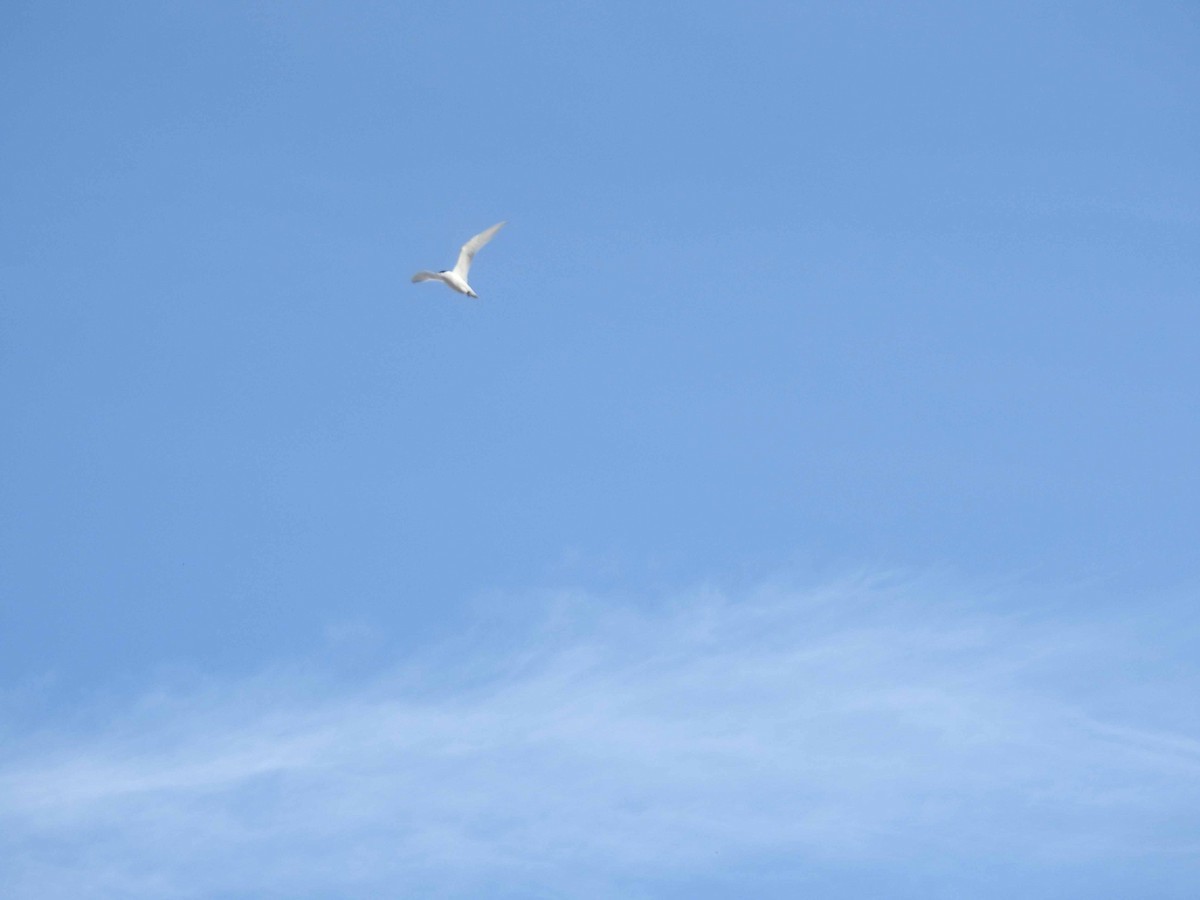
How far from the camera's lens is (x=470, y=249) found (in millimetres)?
31547

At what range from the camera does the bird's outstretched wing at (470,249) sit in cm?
3100

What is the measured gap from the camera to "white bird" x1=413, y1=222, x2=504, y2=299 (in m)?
30.9

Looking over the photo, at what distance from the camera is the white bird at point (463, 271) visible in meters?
30.9

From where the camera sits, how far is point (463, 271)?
3181 cm

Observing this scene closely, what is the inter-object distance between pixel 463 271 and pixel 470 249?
714mm

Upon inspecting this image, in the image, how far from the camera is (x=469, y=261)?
31.8 m

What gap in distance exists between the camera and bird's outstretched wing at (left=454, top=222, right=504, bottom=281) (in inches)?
1220
